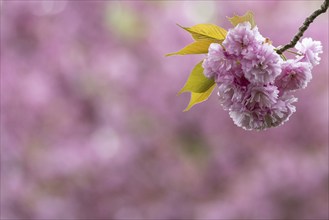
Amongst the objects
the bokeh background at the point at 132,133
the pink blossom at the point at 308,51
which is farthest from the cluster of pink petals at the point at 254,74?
the bokeh background at the point at 132,133

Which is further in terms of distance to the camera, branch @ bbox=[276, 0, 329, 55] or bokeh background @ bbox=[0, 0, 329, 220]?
bokeh background @ bbox=[0, 0, 329, 220]

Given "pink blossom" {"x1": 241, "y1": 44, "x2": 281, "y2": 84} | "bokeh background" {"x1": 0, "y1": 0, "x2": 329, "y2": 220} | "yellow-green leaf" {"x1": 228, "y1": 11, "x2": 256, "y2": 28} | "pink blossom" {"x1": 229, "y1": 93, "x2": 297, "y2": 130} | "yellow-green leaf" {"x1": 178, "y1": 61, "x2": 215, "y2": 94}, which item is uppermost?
"bokeh background" {"x1": 0, "y1": 0, "x2": 329, "y2": 220}

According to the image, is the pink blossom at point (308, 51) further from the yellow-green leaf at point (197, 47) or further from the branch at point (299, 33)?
the yellow-green leaf at point (197, 47)

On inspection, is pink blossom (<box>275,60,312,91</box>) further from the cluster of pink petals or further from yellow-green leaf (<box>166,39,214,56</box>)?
yellow-green leaf (<box>166,39,214,56</box>)

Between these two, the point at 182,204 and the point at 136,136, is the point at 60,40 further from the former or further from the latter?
the point at 182,204

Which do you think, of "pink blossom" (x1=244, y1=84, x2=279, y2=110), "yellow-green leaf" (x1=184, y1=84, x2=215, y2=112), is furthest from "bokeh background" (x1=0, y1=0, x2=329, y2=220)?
"pink blossom" (x1=244, y1=84, x2=279, y2=110)
